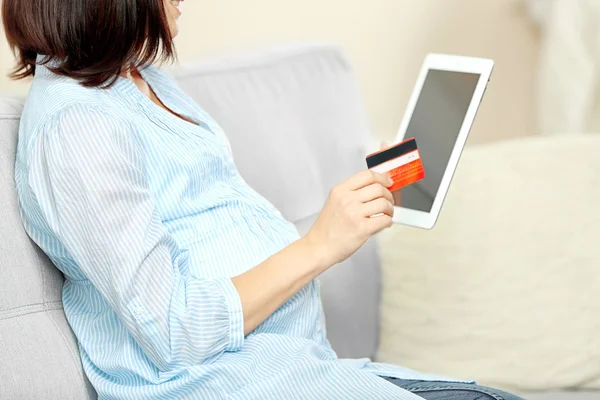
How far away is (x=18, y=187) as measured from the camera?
98 centimetres

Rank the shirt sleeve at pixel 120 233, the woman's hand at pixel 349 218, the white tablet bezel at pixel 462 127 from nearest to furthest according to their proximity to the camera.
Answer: the shirt sleeve at pixel 120 233 → the woman's hand at pixel 349 218 → the white tablet bezel at pixel 462 127

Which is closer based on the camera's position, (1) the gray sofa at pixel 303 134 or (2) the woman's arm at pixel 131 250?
(2) the woman's arm at pixel 131 250

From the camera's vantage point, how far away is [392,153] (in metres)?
1.03

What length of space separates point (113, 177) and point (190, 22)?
4.27 ft

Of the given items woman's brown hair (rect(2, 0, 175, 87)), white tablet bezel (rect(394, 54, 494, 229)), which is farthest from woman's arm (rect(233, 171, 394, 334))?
woman's brown hair (rect(2, 0, 175, 87))

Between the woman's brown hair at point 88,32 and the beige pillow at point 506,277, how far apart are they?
0.70 meters

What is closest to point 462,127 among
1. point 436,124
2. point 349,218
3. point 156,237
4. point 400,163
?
point 436,124

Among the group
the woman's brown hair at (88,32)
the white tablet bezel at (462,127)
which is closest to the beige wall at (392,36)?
the white tablet bezel at (462,127)

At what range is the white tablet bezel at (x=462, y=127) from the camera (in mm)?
1130

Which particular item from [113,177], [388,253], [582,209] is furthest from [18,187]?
[582,209]

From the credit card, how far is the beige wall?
3.83 feet

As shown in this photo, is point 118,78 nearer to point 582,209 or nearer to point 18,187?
point 18,187

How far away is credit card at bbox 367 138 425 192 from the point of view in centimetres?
102

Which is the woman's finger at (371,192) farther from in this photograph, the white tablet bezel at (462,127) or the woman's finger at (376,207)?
the white tablet bezel at (462,127)
